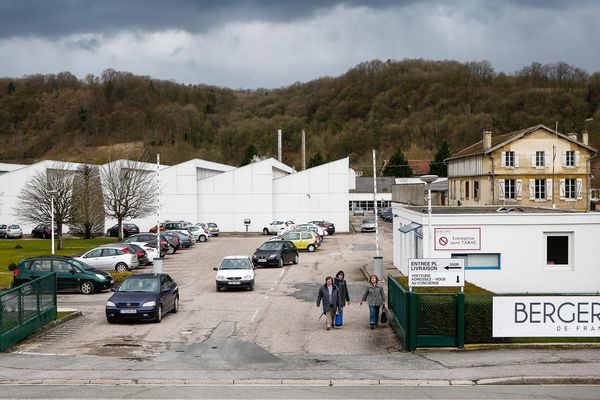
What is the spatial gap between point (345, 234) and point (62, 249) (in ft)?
93.9

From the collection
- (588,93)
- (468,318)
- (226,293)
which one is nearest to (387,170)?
(588,93)

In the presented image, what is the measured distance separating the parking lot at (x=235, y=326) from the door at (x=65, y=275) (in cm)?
47

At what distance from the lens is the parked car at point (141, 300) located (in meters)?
22.0

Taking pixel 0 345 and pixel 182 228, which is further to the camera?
pixel 182 228

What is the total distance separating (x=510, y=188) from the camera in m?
68.1

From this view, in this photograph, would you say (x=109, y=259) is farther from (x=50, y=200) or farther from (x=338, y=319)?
(x=338, y=319)

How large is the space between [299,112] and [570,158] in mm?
118201

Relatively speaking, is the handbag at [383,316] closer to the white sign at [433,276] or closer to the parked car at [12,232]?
the white sign at [433,276]

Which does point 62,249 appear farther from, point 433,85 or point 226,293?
point 433,85

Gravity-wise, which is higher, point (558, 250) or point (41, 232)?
point (558, 250)

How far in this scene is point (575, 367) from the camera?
49.1 ft

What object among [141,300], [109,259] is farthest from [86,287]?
[141,300]

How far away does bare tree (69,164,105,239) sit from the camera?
55.4 metres

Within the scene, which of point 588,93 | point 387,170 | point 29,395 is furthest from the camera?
point 588,93
